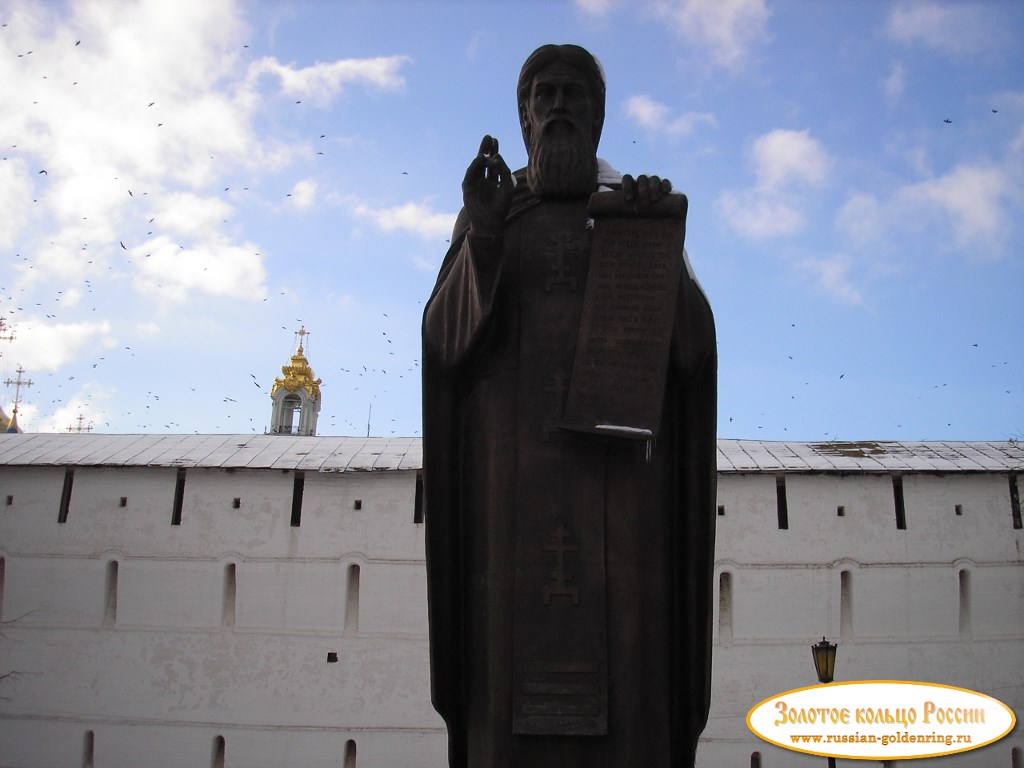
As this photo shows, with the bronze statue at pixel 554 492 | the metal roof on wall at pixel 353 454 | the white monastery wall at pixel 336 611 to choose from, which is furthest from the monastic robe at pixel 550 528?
the metal roof on wall at pixel 353 454

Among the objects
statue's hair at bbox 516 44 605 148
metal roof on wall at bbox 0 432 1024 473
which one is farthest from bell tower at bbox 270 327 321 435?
statue's hair at bbox 516 44 605 148

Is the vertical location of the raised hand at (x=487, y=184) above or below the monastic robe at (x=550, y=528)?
above

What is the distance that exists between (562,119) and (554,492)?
1.21 metres

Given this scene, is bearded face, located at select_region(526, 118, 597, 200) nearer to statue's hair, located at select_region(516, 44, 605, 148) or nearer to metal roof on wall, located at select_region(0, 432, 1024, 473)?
statue's hair, located at select_region(516, 44, 605, 148)

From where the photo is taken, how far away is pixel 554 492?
298cm

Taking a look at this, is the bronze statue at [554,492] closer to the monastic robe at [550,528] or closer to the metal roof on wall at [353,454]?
Result: the monastic robe at [550,528]

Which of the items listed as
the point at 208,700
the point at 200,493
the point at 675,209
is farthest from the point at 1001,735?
the point at 675,209

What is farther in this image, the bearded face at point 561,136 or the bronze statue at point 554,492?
the bearded face at point 561,136

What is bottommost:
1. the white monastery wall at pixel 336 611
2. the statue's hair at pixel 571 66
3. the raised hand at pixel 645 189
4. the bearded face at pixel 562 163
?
the white monastery wall at pixel 336 611

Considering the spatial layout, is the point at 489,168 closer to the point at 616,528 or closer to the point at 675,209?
the point at 675,209

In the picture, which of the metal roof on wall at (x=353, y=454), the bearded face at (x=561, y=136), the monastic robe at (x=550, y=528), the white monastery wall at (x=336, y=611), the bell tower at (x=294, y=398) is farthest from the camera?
the bell tower at (x=294, y=398)

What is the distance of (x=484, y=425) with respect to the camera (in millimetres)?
3168

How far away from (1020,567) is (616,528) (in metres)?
20.6

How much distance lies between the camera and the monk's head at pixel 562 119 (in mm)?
3227
